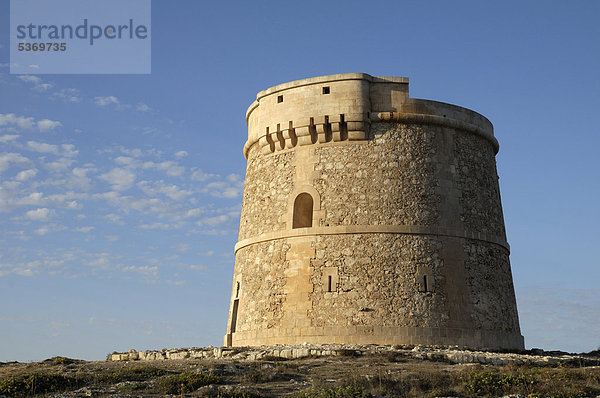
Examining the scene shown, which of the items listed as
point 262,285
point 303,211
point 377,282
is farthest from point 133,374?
point 303,211

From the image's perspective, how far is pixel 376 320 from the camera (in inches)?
674

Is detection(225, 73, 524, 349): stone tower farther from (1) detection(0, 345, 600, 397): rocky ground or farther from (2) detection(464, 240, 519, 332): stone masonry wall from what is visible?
(1) detection(0, 345, 600, 397): rocky ground

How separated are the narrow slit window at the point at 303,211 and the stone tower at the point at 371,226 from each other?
35mm

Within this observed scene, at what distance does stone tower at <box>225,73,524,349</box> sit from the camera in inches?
687

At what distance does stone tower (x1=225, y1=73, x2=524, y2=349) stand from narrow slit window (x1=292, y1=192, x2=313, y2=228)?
0.04 metres

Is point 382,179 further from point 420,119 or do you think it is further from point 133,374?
point 133,374

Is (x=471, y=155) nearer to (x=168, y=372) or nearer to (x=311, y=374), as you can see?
(x=311, y=374)

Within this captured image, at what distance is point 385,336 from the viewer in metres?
16.9

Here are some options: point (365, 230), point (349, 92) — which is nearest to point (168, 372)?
point (365, 230)

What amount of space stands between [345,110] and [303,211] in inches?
133

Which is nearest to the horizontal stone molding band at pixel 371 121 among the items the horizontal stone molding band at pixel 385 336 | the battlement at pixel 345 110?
the battlement at pixel 345 110

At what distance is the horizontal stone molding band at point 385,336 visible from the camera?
667 inches

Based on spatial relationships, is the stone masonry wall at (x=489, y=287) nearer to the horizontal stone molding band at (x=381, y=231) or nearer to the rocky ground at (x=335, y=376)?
the horizontal stone molding band at (x=381, y=231)

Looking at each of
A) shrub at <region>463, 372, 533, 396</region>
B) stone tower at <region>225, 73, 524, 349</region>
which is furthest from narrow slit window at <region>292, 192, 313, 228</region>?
shrub at <region>463, 372, 533, 396</region>
